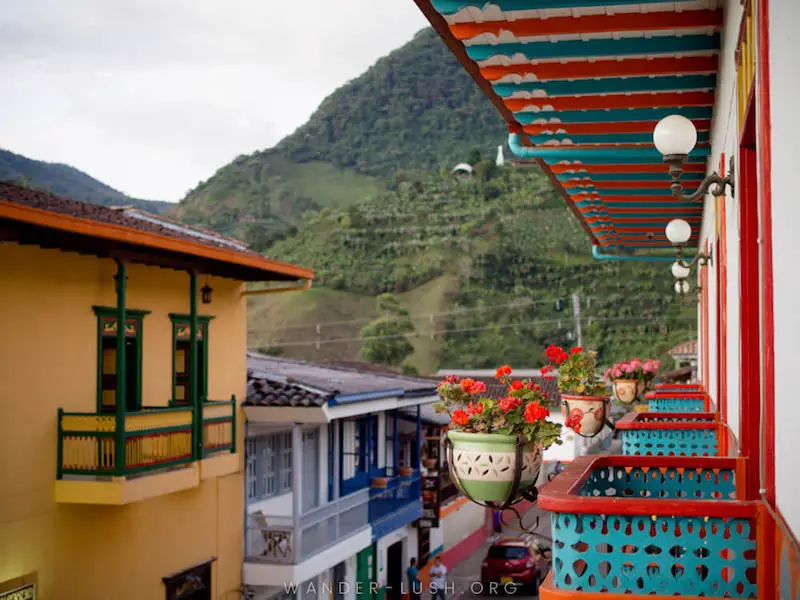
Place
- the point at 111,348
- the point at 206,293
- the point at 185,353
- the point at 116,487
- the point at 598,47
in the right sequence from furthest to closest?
the point at 185,353
the point at 206,293
the point at 111,348
the point at 116,487
the point at 598,47

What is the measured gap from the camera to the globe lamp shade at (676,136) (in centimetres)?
507

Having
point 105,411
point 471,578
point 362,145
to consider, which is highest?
point 362,145

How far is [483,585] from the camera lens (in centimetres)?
2425

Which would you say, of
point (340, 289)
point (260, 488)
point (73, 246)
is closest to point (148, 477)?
point (73, 246)

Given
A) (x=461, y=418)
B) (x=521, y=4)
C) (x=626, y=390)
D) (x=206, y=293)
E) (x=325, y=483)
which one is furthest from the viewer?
(x=325, y=483)

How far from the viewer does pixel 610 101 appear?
8.55 meters

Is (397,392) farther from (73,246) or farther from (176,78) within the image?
(176,78)

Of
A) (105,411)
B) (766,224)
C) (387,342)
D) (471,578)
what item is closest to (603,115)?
(766,224)

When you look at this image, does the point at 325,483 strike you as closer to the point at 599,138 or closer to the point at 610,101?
the point at 599,138

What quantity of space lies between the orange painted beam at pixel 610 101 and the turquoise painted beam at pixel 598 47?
3.68 ft

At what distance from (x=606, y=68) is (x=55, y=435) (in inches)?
351

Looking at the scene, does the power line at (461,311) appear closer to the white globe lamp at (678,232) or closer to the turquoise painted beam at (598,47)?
the white globe lamp at (678,232)

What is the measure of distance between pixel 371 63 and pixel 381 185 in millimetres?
32135

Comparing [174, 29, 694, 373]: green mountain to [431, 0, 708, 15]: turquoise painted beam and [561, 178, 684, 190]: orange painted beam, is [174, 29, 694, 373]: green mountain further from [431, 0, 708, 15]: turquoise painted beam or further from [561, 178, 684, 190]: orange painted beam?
[431, 0, 708, 15]: turquoise painted beam
